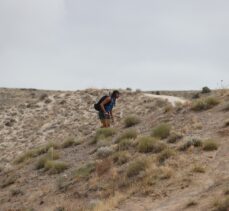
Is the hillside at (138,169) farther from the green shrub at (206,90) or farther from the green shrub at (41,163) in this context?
the green shrub at (206,90)

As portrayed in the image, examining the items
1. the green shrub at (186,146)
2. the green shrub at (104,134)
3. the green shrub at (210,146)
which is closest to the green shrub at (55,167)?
the green shrub at (104,134)

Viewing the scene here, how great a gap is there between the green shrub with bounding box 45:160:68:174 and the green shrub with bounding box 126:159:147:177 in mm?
4082

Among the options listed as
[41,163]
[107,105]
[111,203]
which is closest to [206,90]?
[107,105]

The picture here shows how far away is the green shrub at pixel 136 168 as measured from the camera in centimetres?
1577

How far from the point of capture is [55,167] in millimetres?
19516

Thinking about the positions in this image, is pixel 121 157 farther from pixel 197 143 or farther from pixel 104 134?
pixel 104 134

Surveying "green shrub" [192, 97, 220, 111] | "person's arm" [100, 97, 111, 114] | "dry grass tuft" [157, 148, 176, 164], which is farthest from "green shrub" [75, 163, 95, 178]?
"green shrub" [192, 97, 220, 111]

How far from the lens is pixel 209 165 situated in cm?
1478

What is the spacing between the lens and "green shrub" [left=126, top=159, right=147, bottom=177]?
15.8 meters

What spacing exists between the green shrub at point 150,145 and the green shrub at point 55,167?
10.4 ft

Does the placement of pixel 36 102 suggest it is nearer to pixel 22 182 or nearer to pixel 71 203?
pixel 22 182

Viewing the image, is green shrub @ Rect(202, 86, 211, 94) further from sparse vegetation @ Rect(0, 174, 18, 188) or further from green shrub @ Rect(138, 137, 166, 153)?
green shrub @ Rect(138, 137, 166, 153)

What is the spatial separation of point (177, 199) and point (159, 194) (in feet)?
3.10

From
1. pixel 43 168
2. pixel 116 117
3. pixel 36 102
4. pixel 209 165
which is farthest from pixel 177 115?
pixel 36 102
